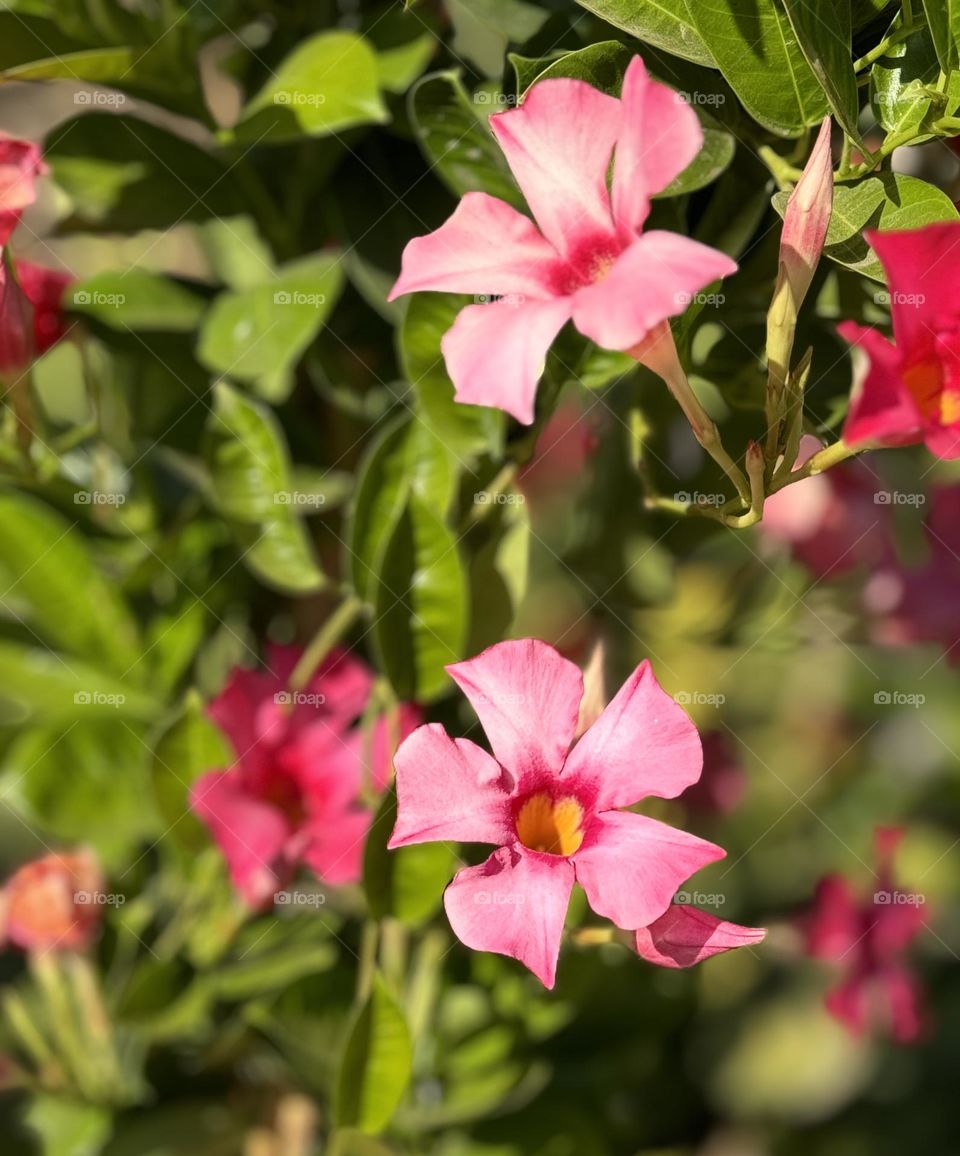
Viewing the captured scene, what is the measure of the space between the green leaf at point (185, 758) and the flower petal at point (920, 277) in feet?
1.34

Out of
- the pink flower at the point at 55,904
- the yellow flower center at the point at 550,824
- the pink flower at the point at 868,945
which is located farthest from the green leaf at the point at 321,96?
the pink flower at the point at 868,945

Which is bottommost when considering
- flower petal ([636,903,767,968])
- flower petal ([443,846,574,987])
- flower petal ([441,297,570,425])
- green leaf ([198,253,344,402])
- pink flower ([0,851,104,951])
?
pink flower ([0,851,104,951])

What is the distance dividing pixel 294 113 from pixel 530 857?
0.38 metres

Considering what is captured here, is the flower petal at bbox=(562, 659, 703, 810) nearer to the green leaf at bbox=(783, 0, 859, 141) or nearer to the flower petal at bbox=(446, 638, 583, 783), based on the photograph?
the flower petal at bbox=(446, 638, 583, 783)

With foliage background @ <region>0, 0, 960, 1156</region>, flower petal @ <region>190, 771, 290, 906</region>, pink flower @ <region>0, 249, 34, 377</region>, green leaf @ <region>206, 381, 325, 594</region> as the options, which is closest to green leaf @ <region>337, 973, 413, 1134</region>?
foliage background @ <region>0, 0, 960, 1156</region>

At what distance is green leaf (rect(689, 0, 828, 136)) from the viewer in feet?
1.43

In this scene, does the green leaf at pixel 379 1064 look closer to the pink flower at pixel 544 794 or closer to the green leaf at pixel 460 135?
the pink flower at pixel 544 794

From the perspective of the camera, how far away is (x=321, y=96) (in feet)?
1.91

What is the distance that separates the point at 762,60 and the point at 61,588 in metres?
0.53

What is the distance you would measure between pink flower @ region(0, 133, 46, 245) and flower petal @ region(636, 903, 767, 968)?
37 cm

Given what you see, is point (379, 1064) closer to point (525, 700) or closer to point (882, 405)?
point (525, 700)

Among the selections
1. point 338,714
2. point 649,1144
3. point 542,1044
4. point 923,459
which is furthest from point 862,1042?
point 338,714

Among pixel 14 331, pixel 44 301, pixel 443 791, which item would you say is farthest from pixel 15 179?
pixel 443 791

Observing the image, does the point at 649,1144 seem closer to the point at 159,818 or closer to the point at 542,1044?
the point at 542,1044
